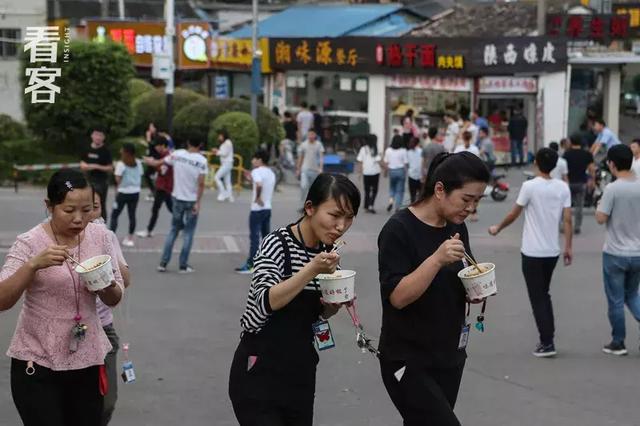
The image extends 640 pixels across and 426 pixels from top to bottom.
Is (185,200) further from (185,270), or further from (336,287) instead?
(336,287)

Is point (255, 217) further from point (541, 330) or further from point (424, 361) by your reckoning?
point (424, 361)

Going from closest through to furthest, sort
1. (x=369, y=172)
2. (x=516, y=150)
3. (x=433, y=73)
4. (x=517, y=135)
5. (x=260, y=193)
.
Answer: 1. (x=260, y=193)
2. (x=369, y=172)
3. (x=517, y=135)
4. (x=516, y=150)
5. (x=433, y=73)

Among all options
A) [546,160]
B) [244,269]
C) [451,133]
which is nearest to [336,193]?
[546,160]

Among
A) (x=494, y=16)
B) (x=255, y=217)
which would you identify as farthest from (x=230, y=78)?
(x=255, y=217)

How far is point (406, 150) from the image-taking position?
20344 millimetres

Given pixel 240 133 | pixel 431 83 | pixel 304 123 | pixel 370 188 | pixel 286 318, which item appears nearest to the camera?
pixel 286 318

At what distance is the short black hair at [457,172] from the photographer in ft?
16.5

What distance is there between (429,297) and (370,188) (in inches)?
617

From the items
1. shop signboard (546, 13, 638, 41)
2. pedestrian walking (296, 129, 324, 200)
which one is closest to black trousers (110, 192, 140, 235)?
pedestrian walking (296, 129, 324, 200)

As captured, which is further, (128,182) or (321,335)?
(128,182)

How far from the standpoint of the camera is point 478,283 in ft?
16.4

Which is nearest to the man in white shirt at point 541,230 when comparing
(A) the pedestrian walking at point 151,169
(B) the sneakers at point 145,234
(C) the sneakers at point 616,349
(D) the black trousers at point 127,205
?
(C) the sneakers at point 616,349

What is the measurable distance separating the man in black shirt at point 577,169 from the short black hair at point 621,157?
774 cm

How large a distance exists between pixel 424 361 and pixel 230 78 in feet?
117
